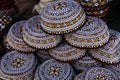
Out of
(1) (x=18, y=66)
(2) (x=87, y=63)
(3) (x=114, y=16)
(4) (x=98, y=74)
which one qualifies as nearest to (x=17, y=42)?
(1) (x=18, y=66)

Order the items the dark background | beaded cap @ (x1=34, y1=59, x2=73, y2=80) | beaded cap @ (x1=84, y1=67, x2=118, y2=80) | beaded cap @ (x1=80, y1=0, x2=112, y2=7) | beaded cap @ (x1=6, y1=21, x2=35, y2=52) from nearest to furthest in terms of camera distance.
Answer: beaded cap @ (x1=84, y1=67, x2=118, y2=80) → beaded cap @ (x1=34, y1=59, x2=73, y2=80) → beaded cap @ (x1=6, y1=21, x2=35, y2=52) → beaded cap @ (x1=80, y1=0, x2=112, y2=7) → the dark background

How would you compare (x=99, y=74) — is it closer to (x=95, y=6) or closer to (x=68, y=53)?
(x=68, y=53)

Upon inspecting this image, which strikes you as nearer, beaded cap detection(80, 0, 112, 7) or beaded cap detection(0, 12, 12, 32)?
beaded cap detection(80, 0, 112, 7)

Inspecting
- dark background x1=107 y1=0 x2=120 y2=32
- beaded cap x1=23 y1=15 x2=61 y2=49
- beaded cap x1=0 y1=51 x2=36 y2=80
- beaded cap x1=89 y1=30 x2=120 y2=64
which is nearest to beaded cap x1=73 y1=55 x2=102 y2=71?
beaded cap x1=89 y1=30 x2=120 y2=64

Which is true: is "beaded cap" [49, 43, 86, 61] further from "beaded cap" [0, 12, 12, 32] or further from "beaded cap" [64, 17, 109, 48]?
"beaded cap" [0, 12, 12, 32]

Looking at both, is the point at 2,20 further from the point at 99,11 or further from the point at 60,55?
the point at 99,11

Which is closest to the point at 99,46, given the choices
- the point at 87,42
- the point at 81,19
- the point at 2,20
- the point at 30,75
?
the point at 87,42
